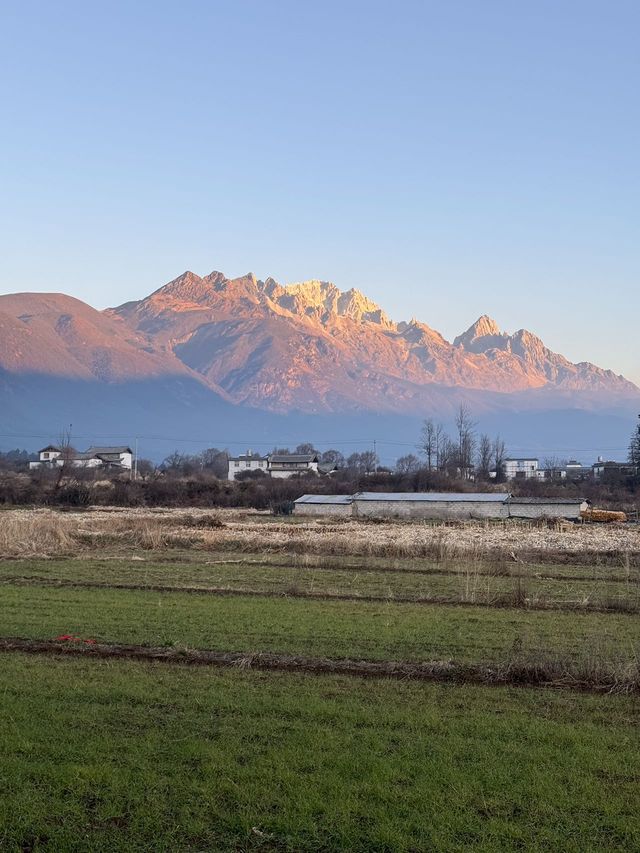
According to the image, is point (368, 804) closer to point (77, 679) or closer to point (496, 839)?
point (496, 839)

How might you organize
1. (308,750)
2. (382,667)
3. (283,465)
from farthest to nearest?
1. (283,465)
2. (382,667)
3. (308,750)

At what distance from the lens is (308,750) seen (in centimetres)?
998

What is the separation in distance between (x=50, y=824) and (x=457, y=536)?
4000 cm

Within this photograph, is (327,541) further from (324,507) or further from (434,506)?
→ (324,507)

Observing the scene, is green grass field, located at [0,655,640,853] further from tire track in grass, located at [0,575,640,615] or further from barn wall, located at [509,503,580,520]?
barn wall, located at [509,503,580,520]

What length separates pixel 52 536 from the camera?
→ 38.2 metres

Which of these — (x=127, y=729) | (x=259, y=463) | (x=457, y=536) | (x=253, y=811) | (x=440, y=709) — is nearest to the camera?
(x=253, y=811)

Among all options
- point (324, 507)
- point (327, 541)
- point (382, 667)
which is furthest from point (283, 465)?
point (382, 667)

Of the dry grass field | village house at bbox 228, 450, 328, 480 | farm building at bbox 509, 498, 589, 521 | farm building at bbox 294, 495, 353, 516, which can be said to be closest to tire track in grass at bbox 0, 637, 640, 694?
the dry grass field

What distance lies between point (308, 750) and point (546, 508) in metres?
61.8

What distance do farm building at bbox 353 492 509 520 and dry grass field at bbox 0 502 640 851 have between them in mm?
46686

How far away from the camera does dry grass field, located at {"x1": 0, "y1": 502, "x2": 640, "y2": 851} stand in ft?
26.7

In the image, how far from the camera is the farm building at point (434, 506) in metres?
71.6

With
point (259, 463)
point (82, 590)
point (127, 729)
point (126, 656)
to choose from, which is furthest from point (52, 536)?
point (259, 463)
